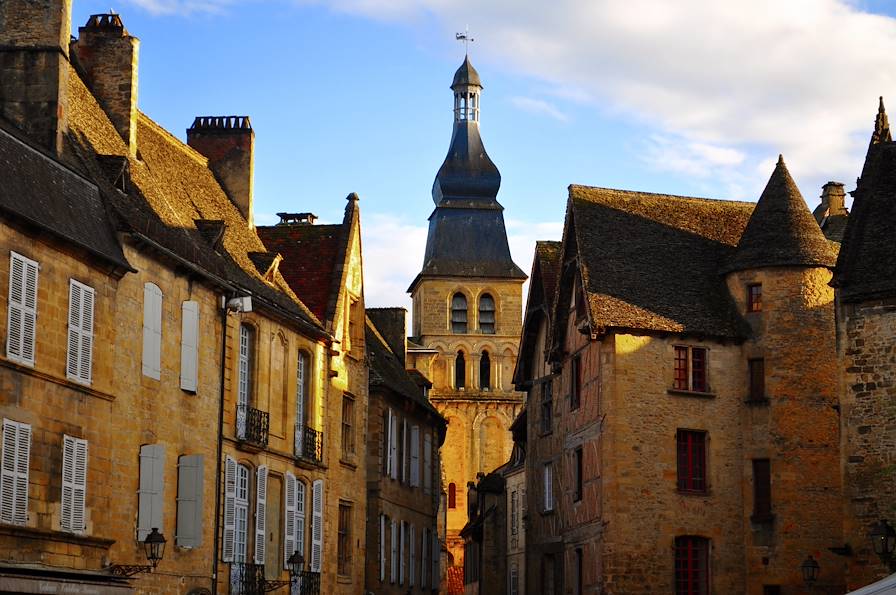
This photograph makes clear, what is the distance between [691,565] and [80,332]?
1766cm

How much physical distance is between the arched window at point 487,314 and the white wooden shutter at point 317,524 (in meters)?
63.8

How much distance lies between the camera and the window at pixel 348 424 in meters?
37.0

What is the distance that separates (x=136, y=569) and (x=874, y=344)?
14836mm

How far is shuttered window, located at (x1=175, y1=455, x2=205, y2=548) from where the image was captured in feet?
88.0

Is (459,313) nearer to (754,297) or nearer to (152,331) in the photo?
(754,297)

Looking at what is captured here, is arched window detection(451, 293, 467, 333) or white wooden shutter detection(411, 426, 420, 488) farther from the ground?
arched window detection(451, 293, 467, 333)

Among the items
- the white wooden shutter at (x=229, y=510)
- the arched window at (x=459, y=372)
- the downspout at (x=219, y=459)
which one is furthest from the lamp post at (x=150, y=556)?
the arched window at (x=459, y=372)

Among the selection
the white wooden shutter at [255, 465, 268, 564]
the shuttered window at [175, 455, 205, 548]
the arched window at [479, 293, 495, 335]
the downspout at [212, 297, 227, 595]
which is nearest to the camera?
the shuttered window at [175, 455, 205, 548]

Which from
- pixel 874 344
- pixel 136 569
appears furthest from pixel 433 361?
pixel 136 569

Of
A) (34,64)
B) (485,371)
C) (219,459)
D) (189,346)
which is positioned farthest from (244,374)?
(485,371)

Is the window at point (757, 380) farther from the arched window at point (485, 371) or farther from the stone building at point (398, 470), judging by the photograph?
the arched window at point (485, 371)

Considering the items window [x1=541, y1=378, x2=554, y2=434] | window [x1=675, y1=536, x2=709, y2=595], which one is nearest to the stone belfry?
window [x1=541, y1=378, x2=554, y2=434]

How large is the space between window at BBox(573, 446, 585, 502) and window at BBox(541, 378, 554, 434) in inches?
119

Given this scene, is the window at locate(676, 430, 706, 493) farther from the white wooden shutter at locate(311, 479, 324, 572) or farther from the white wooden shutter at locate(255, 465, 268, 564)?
the white wooden shutter at locate(255, 465, 268, 564)
